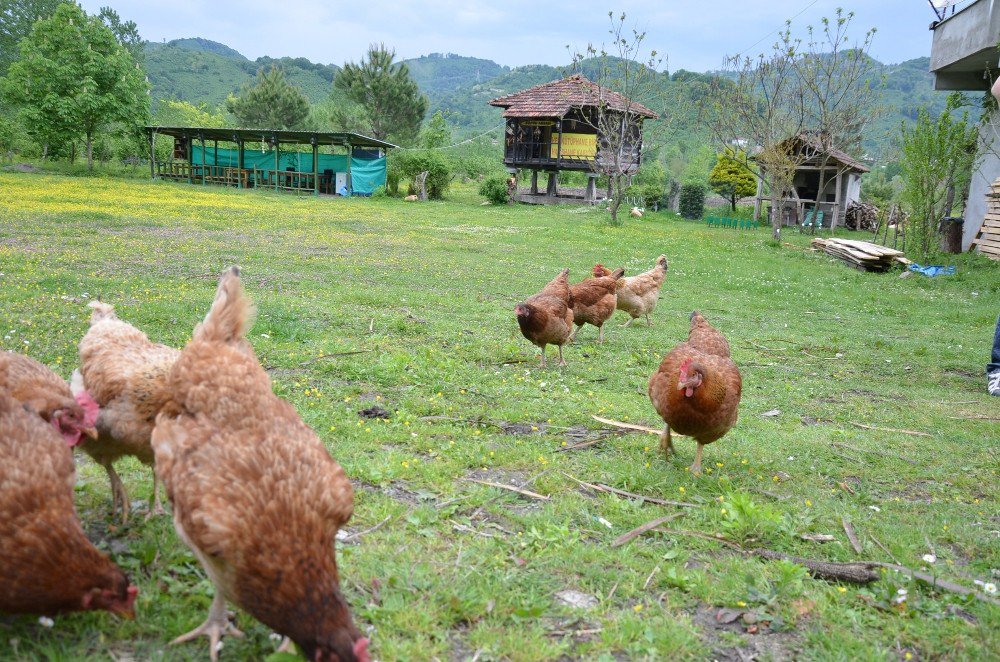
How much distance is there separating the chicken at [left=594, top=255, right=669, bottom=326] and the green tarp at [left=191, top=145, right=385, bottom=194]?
32.8 meters

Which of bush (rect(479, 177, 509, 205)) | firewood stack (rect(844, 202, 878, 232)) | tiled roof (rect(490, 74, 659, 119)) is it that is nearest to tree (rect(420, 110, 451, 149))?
tiled roof (rect(490, 74, 659, 119))

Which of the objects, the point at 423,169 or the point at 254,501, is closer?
the point at 254,501

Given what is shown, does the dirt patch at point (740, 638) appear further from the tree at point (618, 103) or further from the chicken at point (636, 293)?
the tree at point (618, 103)

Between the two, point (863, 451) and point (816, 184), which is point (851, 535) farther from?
point (816, 184)

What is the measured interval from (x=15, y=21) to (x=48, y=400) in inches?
3018

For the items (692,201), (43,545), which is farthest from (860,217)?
(43,545)

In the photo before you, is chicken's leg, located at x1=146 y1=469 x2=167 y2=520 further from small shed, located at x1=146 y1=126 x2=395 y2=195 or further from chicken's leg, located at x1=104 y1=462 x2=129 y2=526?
small shed, located at x1=146 y1=126 x2=395 y2=195

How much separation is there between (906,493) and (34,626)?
5887mm

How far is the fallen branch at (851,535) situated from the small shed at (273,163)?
38.8 meters

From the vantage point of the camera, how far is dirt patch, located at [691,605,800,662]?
3.25m

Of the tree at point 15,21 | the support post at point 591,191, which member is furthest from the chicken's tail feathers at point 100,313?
the tree at point 15,21

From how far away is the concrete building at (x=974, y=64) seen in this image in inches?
696

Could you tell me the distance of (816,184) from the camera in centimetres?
4325

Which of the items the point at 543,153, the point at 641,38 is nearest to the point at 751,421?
the point at 641,38
